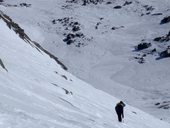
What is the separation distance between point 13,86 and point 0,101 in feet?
12.5

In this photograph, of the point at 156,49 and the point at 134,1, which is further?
the point at 134,1

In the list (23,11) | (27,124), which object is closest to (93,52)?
(23,11)

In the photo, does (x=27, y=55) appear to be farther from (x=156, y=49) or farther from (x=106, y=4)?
(x=106, y=4)

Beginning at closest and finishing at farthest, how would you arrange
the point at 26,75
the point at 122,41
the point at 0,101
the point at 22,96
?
the point at 0,101, the point at 22,96, the point at 26,75, the point at 122,41

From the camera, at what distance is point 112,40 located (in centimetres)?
7356

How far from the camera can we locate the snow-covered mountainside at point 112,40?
52.6 meters

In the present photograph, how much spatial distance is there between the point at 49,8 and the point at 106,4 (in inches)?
435

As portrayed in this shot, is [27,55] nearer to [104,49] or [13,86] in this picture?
[13,86]

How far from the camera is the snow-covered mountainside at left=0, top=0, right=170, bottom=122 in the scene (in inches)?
2069

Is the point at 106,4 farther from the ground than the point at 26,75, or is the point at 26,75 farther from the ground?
the point at 26,75

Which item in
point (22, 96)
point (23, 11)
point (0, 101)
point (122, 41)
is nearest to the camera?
point (0, 101)

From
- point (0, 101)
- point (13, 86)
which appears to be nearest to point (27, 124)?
point (0, 101)

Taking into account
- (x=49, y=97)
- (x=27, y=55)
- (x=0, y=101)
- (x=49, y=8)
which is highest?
(x=0, y=101)

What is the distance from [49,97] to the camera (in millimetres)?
19984
